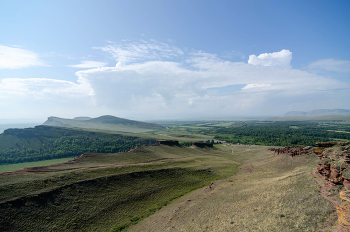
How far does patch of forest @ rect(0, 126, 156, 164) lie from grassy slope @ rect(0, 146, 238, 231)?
2694 inches

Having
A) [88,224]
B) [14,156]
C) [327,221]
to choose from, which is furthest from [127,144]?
[327,221]

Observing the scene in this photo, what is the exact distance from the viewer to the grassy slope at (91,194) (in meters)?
25.6

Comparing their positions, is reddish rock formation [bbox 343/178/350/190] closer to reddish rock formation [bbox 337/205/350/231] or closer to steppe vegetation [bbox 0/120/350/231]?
steppe vegetation [bbox 0/120/350/231]

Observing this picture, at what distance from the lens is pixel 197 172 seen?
52031mm

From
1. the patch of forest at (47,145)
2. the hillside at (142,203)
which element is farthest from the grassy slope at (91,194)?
the patch of forest at (47,145)

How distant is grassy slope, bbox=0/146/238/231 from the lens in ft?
84.0

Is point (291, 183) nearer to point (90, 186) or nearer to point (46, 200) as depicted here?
point (90, 186)

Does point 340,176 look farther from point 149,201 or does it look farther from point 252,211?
point 149,201

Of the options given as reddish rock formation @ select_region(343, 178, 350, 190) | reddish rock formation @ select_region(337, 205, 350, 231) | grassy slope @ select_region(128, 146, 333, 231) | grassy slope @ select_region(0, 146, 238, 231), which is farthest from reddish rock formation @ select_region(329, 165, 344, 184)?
grassy slope @ select_region(0, 146, 238, 231)

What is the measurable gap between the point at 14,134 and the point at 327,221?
171 m

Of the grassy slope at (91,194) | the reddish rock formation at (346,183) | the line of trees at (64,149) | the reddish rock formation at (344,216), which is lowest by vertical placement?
the line of trees at (64,149)

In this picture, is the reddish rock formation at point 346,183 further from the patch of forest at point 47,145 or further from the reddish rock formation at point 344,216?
the patch of forest at point 47,145

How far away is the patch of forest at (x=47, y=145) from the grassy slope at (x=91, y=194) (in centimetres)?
6842

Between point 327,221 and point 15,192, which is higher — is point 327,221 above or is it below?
above
